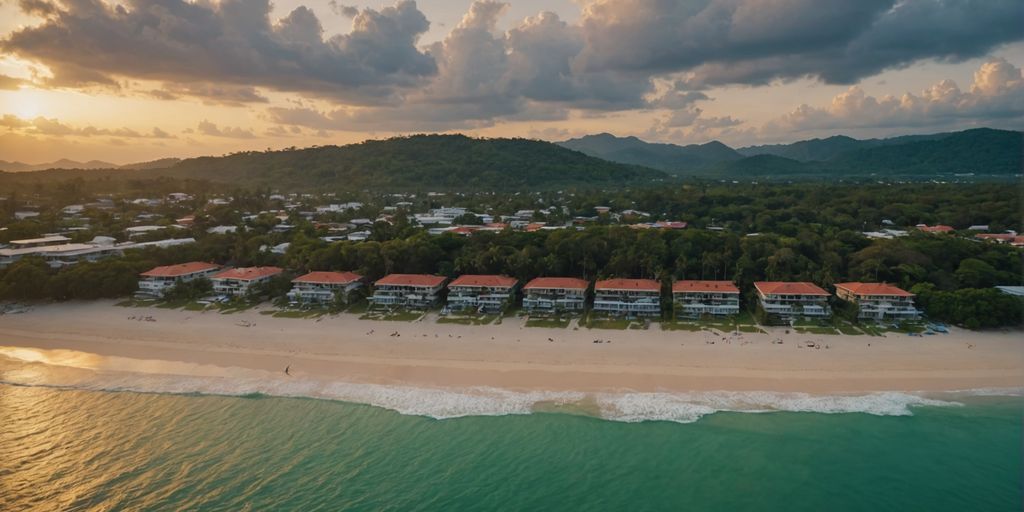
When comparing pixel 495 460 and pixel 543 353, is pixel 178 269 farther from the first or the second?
pixel 495 460

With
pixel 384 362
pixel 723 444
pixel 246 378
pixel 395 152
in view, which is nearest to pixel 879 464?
pixel 723 444

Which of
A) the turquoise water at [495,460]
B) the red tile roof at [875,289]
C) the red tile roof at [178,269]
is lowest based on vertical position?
the turquoise water at [495,460]

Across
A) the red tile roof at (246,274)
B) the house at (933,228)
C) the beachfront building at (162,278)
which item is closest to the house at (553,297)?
the red tile roof at (246,274)

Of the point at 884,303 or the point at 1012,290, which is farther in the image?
the point at 1012,290

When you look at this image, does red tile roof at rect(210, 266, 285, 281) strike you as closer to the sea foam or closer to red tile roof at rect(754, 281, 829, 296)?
the sea foam

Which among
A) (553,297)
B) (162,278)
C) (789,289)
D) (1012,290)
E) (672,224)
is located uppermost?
(672,224)

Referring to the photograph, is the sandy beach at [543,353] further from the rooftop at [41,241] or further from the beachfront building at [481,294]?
the rooftop at [41,241]

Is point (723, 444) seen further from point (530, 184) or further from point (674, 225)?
point (530, 184)

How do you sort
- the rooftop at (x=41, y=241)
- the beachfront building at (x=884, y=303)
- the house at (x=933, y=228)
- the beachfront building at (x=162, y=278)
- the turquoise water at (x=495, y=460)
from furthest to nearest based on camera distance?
the house at (x=933, y=228)
the rooftop at (x=41, y=241)
the beachfront building at (x=162, y=278)
the beachfront building at (x=884, y=303)
the turquoise water at (x=495, y=460)

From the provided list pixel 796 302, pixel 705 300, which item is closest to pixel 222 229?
pixel 705 300
